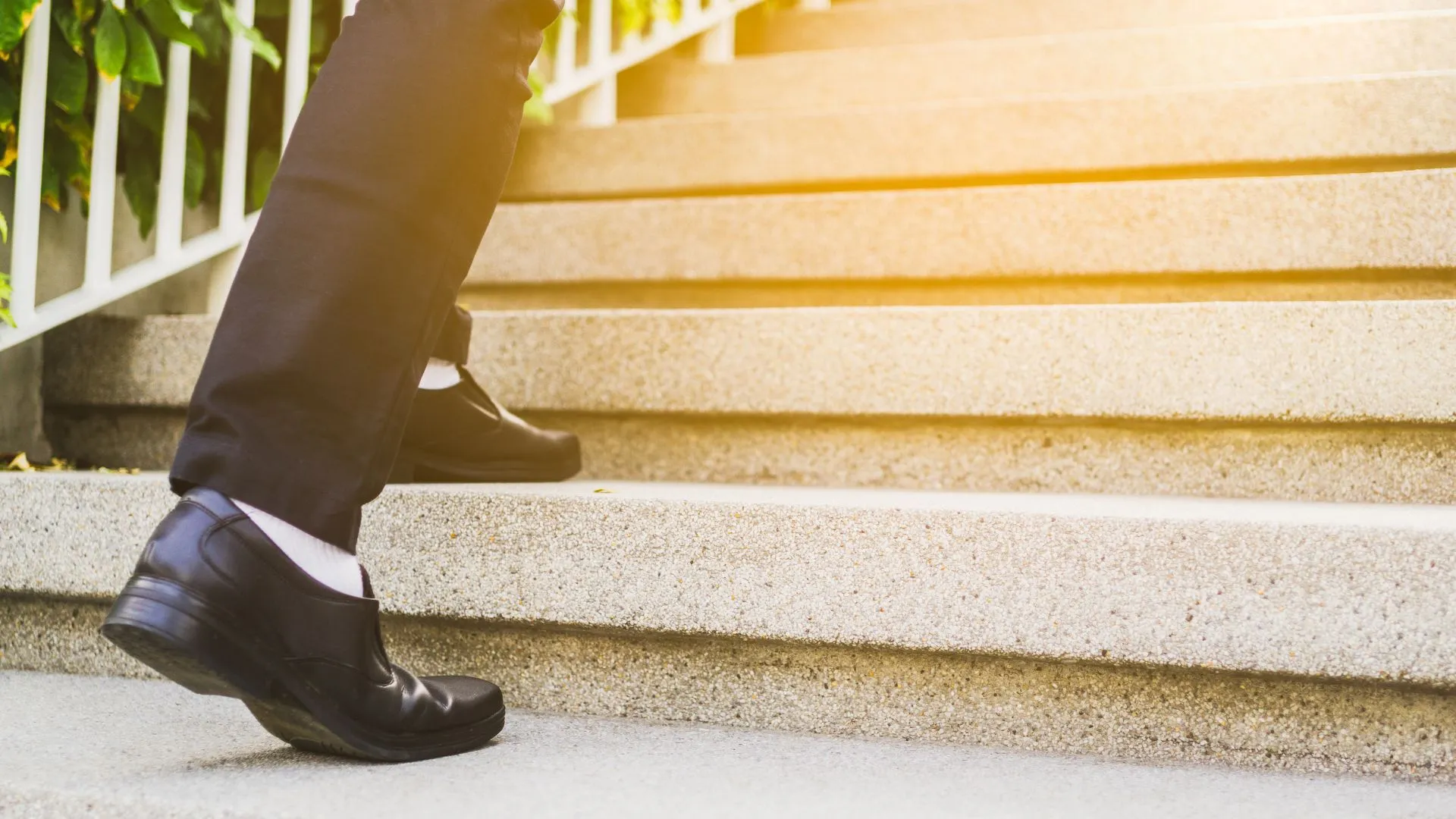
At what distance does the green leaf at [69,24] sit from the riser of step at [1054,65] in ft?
4.16

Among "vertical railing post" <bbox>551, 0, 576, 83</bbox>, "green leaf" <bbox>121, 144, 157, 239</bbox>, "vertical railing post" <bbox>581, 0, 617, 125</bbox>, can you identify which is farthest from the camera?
"vertical railing post" <bbox>581, 0, 617, 125</bbox>

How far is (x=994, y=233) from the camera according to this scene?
1.52m

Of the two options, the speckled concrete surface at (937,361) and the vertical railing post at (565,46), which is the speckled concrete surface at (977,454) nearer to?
the speckled concrete surface at (937,361)

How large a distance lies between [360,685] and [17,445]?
989 mm

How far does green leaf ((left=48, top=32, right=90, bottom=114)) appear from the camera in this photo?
4.46ft

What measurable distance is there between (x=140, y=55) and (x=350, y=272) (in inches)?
34.4

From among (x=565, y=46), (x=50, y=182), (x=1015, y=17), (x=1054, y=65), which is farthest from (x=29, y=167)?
(x=1015, y=17)

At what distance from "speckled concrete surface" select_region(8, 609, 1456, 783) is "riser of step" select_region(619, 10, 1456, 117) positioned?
1.32 metres

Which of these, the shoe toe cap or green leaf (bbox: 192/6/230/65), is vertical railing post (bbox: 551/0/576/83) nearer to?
green leaf (bbox: 192/6/230/65)

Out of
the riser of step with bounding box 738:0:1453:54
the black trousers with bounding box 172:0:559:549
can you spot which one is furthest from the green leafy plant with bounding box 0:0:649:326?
the riser of step with bounding box 738:0:1453:54

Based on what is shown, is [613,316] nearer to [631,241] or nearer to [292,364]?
[631,241]

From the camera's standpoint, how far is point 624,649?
1017 mm

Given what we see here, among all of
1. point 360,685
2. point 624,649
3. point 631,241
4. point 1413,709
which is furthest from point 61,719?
point 1413,709

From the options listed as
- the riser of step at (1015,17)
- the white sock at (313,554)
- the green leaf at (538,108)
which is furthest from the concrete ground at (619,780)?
the riser of step at (1015,17)
